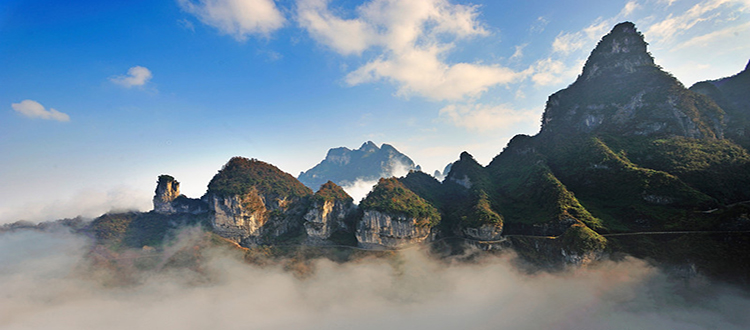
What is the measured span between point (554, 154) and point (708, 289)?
136 feet

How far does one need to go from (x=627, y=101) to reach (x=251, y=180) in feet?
355

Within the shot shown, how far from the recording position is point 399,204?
214 feet

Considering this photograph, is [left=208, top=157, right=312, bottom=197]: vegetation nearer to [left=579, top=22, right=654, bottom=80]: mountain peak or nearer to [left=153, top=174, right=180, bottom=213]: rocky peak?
[left=153, top=174, right=180, bottom=213]: rocky peak

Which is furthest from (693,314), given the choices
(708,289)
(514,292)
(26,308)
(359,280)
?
(26,308)

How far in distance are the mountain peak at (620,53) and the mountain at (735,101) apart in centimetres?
1994

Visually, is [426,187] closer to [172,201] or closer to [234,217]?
[234,217]

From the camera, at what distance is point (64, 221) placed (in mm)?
73125

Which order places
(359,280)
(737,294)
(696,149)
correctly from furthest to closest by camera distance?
(359,280)
(696,149)
(737,294)

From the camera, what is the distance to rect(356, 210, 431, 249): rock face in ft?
208

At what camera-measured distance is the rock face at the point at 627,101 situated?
196 feet

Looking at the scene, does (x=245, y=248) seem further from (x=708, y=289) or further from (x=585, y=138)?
Answer: (x=585, y=138)

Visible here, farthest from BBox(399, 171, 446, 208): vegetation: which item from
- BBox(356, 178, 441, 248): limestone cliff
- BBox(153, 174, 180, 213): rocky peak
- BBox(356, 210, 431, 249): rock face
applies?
BBox(153, 174, 180, 213): rocky peak

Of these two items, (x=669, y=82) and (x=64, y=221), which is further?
(x=64, y=221)

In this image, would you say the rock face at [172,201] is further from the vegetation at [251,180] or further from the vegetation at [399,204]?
the vegetation at [399,204]
